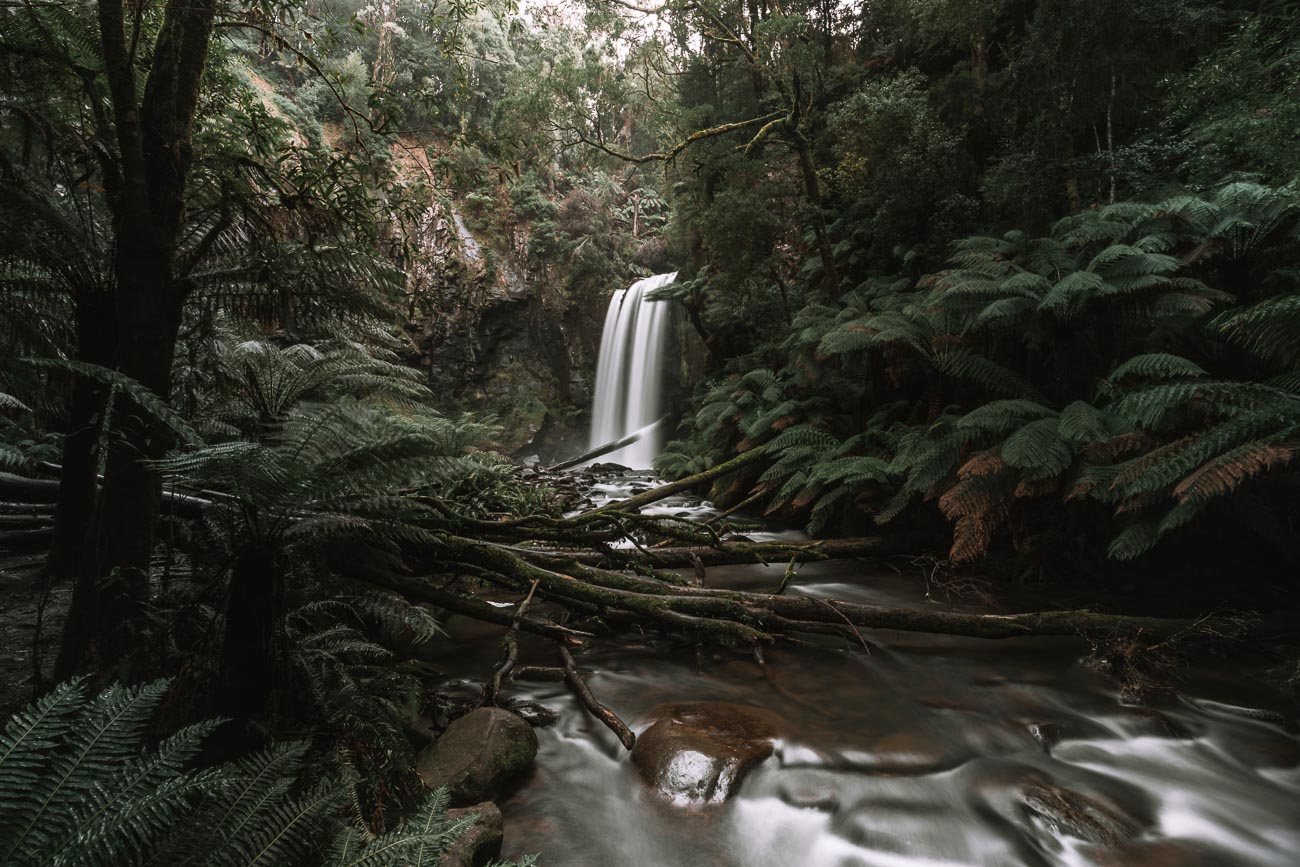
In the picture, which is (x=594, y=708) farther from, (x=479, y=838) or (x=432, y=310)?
(x=432, y=310)

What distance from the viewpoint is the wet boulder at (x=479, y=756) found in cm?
215

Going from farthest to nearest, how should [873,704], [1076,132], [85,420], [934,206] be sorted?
[934,206]
[1076,132]
[873,704]
[85,420]

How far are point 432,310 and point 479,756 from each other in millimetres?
4474

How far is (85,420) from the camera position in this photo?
242cm

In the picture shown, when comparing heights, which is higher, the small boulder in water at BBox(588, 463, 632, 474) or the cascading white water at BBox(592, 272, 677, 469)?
the cascading white water at BBox(592, 272, 677, 469)

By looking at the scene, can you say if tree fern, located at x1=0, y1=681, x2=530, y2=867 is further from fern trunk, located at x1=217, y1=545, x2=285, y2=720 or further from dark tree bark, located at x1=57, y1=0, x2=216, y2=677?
dark tree bark, located at x1=57, y1=0, x2=216, y2=677

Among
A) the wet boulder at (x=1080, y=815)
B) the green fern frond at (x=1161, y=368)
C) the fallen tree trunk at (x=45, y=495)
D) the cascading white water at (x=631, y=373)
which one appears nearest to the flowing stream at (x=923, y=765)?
the wet boulder at (x=1080, y=815)

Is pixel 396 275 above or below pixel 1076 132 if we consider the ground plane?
below

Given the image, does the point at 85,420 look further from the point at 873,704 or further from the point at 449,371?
the point at 449,371

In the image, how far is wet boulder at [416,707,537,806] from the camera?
2154 millimetres

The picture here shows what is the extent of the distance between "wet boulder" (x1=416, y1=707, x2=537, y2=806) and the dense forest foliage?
0.70 feet

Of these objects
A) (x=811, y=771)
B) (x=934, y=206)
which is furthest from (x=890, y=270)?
(x=811, y=771)

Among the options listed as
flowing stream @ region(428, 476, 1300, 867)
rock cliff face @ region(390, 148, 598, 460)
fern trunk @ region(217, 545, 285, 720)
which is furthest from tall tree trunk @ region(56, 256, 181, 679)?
rock cliff face @ region(390, 148, 598, 460)

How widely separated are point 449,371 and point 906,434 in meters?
14.3
